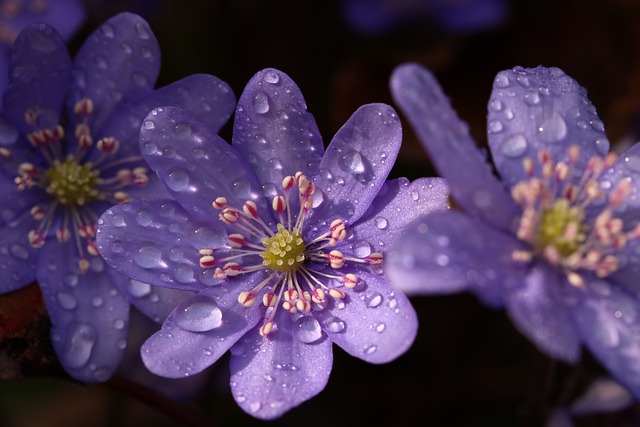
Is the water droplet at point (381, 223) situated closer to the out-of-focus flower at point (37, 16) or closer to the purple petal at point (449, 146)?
the purple petal at point (449, 146)

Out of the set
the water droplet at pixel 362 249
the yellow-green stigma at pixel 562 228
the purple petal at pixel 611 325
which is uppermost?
the yellow-green stigma at pixel 562 228

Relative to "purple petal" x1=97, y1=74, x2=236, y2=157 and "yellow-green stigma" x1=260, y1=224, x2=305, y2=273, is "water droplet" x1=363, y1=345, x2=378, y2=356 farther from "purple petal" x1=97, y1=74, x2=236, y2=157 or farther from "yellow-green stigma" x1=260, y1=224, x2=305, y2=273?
"purple petal" x1=97, y1=74, x2=236, y2=157

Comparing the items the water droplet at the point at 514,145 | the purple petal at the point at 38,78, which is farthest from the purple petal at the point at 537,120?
the purple petal at the point at 38,78

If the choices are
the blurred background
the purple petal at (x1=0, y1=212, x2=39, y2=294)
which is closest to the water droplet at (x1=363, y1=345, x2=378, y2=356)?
the purple petal at (x1=0, y1=212, x2=39, y2=294)

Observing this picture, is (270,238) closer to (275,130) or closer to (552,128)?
(275,130)

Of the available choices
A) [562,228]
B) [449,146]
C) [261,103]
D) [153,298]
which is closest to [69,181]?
[153,298]
